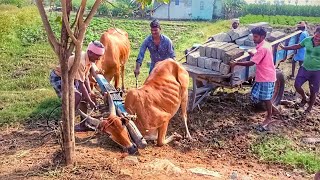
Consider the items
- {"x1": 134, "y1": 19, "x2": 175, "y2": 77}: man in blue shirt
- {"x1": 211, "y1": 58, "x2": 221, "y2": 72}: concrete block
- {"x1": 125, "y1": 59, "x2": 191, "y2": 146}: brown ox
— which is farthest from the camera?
{"x1": 134, "y1": 19, "x2": 175, "y2": 77}: man in blue shirt

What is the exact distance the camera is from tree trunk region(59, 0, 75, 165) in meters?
4.69

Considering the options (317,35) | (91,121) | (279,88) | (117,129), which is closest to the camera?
(117,129)

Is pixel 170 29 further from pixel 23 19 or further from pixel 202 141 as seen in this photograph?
pixel 202 141

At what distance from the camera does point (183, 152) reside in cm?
671

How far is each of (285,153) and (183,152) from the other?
1.67m

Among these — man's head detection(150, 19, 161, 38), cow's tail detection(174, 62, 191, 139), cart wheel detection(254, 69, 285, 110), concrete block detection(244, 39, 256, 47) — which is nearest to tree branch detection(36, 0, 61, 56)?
cow's tail detection(174, 62, 191, 139)

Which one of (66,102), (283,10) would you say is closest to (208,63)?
(66,102)

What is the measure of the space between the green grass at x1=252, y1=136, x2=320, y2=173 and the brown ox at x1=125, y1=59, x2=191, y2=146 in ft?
4.21

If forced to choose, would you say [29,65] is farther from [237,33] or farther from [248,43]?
[248,43]

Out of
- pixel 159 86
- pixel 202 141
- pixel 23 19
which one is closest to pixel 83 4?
pixel 159 86

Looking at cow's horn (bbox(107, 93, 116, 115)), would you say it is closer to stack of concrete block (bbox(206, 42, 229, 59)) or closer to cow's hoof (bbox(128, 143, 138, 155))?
cow's hoof (bbox(128, 143, 138, 155))

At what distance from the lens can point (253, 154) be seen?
6.72m

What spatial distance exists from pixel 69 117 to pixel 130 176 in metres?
1.05

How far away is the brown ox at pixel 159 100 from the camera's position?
6.23m
